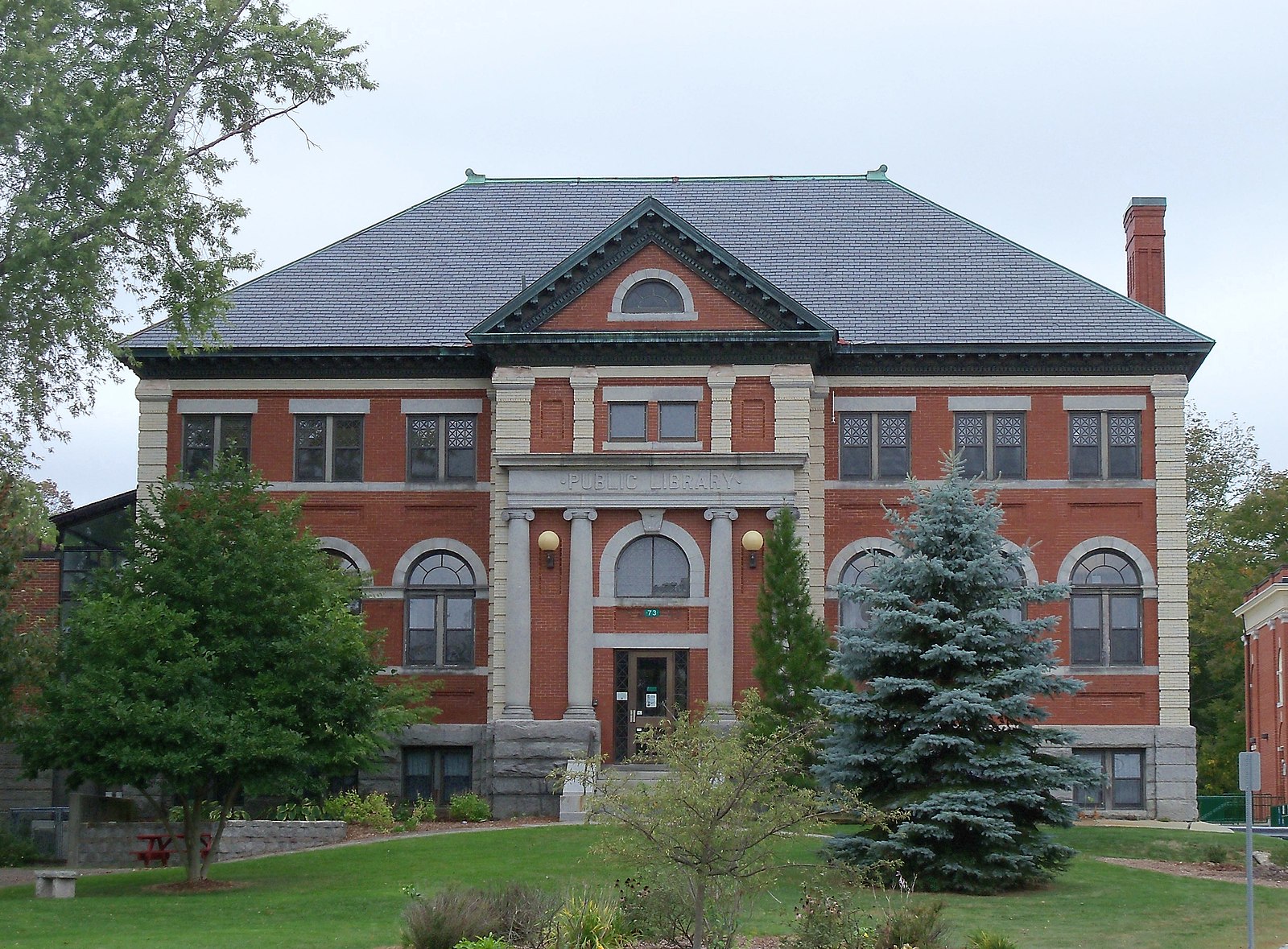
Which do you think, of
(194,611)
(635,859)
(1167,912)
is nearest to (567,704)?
(194,611)

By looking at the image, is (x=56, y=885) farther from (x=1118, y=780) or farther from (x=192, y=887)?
(x=1118, y=780)

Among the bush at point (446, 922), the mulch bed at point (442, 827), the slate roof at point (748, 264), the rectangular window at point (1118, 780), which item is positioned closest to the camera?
the bush at point (446, 922)

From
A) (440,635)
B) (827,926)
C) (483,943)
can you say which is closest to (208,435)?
(440,635)

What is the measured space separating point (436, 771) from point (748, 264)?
44.9 feet

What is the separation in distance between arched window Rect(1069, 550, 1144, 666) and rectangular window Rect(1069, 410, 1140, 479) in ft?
5.81

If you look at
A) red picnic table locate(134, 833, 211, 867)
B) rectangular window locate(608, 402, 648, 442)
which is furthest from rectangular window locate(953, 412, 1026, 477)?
red picnic table locate(134, 833, 211, 867)

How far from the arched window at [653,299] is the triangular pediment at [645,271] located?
265mm

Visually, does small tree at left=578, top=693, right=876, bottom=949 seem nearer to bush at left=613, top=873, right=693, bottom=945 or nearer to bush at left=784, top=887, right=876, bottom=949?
bush at left=613, top=873, right=693, bottom=945

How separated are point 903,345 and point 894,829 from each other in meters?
14.4

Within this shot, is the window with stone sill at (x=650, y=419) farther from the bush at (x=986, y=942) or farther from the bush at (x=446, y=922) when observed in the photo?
the bush at (x=986, y=942)

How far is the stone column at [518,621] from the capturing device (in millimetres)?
34656

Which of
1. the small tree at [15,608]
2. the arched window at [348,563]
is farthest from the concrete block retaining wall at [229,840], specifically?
the arched window at [348,563]

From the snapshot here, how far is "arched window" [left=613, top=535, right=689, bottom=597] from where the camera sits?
115ft

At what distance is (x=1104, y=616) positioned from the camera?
36469 millimetres
